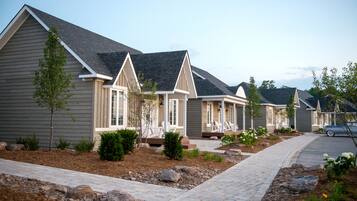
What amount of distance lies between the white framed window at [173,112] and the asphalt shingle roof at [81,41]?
5863 mm

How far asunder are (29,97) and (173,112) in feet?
33.9

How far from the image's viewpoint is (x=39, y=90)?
576 inches

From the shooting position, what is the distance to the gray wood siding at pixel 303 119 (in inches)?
2052

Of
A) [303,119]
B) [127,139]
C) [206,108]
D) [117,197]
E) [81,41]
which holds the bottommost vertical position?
[117,197]

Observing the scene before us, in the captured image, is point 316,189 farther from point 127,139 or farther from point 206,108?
point 206,108

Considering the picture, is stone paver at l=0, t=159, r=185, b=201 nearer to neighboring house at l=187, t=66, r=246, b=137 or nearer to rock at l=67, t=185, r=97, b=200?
rock at l=67, t=185, r=97, b=200

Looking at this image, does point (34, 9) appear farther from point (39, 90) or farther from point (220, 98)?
point (220, 98)

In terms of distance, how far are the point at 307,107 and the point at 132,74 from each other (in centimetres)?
3982

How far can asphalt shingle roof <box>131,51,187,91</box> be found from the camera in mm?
20941

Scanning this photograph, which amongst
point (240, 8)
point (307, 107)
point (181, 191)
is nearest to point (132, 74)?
point (240, 8)

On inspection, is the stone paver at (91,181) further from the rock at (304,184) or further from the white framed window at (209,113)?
the white framed window at (209,113)

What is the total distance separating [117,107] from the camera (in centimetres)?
1831

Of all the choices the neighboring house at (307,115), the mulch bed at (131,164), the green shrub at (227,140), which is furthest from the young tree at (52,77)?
the neighboring house at (307,115)

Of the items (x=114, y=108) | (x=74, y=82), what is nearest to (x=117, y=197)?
(x=74, y=82)
